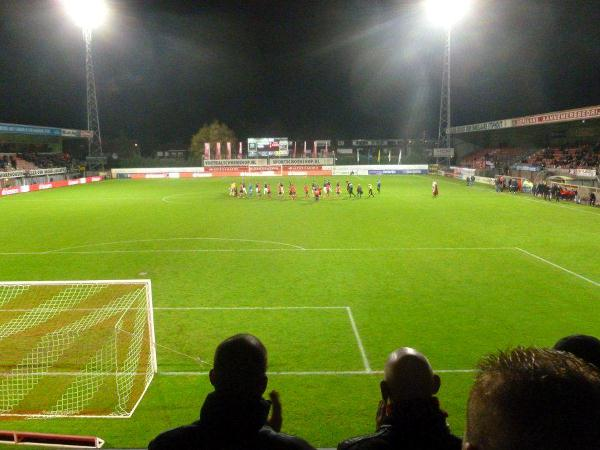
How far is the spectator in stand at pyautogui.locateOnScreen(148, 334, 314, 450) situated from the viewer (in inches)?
88.0

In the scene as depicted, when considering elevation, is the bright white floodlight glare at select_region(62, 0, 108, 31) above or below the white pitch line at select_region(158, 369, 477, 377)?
above

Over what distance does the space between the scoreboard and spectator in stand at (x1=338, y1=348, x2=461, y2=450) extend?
7190 cm

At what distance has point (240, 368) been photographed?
2.39 meters

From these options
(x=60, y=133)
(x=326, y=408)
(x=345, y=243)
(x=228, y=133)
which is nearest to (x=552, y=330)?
(x=326, y=408)

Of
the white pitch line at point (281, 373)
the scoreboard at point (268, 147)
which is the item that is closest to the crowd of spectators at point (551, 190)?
the white pitch line at point (281, 373)

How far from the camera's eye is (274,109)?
10638 cm

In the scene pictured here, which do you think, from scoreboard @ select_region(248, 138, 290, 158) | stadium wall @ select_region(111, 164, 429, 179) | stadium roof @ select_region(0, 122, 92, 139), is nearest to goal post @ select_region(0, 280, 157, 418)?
stadium roof @ select_region(0, 122, 92, 139)

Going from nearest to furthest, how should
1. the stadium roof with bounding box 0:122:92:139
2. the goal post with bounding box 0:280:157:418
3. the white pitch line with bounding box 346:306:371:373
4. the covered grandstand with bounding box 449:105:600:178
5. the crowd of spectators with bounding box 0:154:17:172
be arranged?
1. the goal post with bounding box 0:280:157:418
2. the white pitch line with bounding box 346:306:371:373
3. the covered grandstand with bounding box 449:105:600:178
4. the stadium roof with bounding box 0:122:92:139
5. the crowd of spectators with bounding box 0:154:17:172

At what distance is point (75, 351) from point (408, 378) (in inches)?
344

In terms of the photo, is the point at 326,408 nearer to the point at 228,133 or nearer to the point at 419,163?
the point at 419,163

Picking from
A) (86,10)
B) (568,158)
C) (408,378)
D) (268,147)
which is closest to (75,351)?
(408,378)

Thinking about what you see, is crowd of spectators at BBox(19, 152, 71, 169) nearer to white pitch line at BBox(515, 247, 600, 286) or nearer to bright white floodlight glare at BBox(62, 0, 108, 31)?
bright white floodlight glare at BBox(62, 0, 108, 31)

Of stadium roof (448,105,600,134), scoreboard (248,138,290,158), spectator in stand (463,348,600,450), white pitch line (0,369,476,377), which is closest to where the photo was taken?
spectator in stand (463,348,600,450)

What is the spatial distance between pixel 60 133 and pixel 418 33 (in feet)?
165
